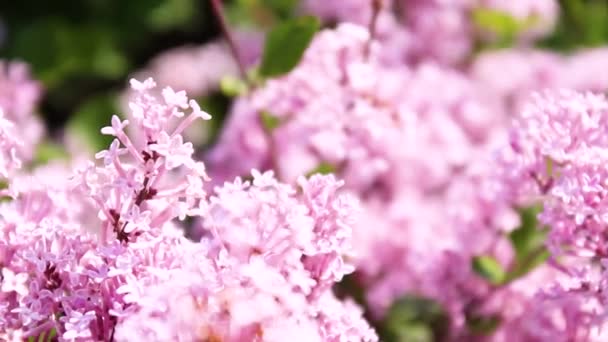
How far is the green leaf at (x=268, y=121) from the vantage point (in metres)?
1.04

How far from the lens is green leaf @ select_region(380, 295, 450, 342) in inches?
41.0

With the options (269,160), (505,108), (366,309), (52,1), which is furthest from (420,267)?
(52,1)

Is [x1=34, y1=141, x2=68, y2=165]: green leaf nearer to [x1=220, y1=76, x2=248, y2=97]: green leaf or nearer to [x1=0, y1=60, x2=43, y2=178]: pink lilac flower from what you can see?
[x1=0, y1=60, x2=43, y2=178]: pink lilac flower

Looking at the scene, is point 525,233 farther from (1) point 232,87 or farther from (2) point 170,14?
(2) point 170,14

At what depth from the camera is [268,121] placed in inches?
41.3

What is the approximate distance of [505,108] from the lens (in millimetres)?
1429

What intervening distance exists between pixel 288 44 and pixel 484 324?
351mm

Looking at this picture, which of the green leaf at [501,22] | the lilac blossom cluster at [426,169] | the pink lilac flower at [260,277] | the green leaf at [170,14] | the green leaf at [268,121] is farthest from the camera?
the green leaf at [170,14]

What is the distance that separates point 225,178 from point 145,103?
0.49m

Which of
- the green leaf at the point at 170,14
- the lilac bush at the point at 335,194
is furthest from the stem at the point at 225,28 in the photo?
the green leaf at the point at 170,14

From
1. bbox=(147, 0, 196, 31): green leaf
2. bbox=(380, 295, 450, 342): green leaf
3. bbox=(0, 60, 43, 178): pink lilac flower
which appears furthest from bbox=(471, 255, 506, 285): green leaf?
bbox=(147, 0, 196, 31): green leaf

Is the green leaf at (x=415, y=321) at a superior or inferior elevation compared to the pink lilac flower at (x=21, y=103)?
inferior

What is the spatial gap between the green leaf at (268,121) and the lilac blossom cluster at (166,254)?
1.23ft

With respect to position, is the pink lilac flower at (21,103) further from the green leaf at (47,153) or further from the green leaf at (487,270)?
the green leaf at (487,270)
